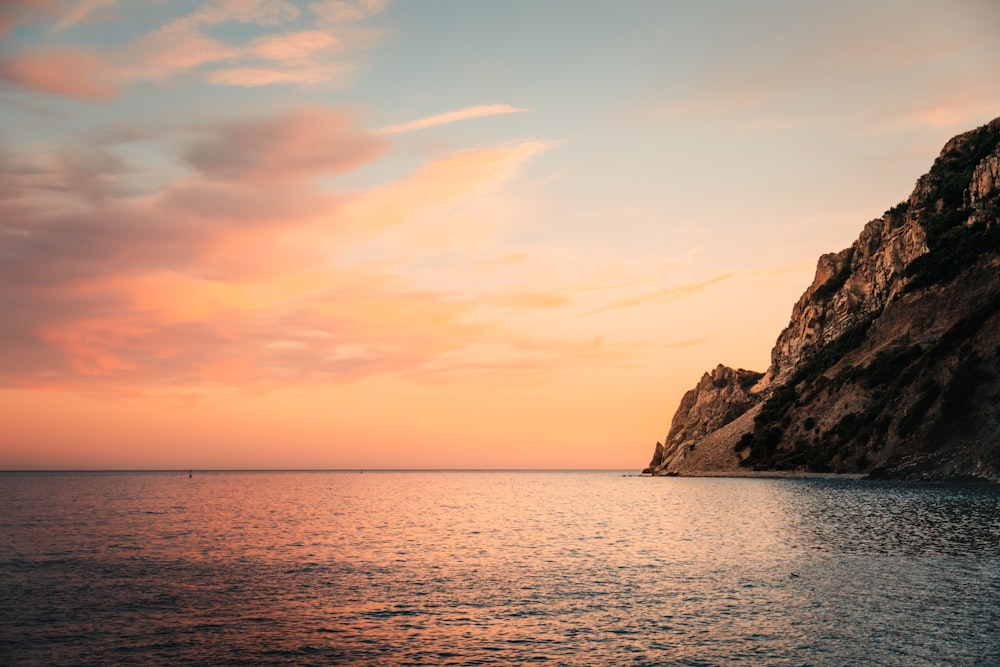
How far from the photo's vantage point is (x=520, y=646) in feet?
111

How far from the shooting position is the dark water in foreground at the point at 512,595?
32.7 metres

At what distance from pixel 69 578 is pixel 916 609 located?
180 feet

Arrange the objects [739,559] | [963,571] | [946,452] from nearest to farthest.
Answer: [963,571], [739,559], [946,452]

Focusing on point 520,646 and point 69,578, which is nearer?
point 520,646

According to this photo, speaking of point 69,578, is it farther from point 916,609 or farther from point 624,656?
point 916,609

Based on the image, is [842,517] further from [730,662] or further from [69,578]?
[69,578]

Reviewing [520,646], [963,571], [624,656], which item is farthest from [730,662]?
[963,571]

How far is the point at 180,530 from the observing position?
92000 millimetres

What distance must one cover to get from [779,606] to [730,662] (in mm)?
12864

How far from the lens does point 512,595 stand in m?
46.7

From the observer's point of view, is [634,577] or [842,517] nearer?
[634,577]

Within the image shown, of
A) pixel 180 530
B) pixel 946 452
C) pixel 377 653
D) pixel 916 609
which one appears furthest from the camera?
pixel 946 452

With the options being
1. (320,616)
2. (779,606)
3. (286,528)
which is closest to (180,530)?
(286,528)

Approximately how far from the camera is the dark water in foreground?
32.7 m
